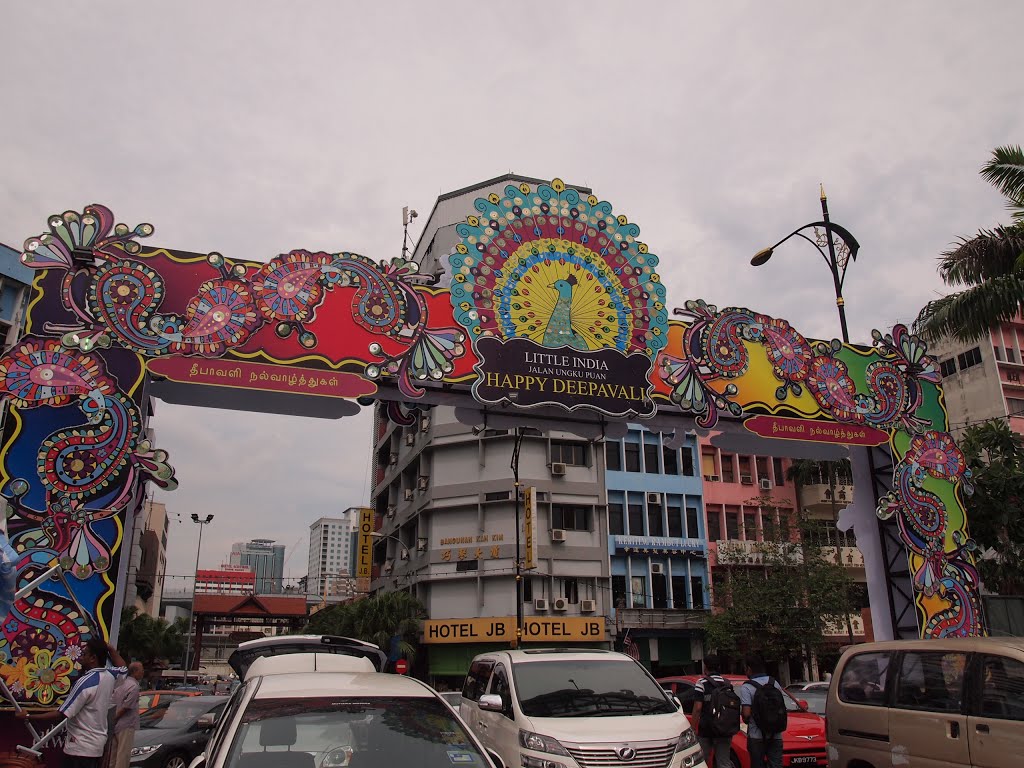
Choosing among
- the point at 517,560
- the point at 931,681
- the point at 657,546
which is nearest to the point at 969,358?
the point at 657,546

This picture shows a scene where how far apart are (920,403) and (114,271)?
13734 mm

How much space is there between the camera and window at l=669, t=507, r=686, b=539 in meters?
36.4

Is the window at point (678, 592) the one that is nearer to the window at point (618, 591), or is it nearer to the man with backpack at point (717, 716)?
the window at point (618, 591)

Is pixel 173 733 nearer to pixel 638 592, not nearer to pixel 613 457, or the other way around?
pixel 638 592

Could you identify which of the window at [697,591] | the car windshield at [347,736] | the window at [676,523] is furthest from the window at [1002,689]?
the window at [676,523]

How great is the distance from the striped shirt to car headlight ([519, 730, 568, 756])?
147 inches

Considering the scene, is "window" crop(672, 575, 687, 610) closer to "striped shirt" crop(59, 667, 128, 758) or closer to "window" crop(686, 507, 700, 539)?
"window" crop(686, 507, 700, 539)

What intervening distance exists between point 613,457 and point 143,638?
34.5 meters

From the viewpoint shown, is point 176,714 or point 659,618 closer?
point 176,714

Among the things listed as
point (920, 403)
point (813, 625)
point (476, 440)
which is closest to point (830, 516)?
point (813, 625)

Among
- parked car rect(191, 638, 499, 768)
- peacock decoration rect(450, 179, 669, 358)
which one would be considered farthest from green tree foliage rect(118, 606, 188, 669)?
parked car rect(191, 638, 499, 768)

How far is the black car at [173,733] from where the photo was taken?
10.8 meters

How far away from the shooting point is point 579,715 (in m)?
7.62

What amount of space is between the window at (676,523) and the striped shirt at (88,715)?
103 feet
